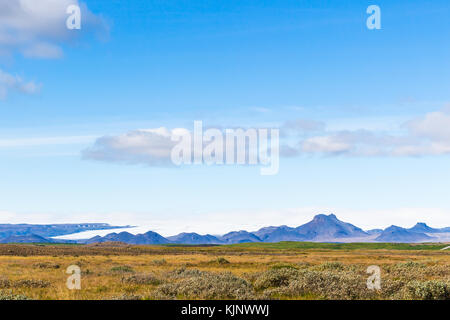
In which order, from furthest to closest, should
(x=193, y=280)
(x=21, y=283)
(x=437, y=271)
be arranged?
(x=437, y=271), (x=21, y=283), (x=193, y=280)

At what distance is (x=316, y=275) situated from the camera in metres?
24.3

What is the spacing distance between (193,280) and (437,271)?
2109cm

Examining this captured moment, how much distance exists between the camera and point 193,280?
24.0 m
